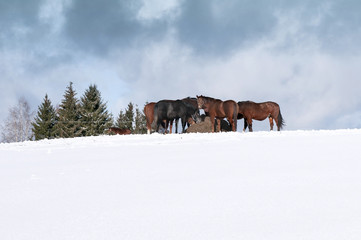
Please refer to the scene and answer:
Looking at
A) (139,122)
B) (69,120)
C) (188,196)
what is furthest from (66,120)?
(188,196)

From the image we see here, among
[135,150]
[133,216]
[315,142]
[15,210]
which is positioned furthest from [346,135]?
[15,210]

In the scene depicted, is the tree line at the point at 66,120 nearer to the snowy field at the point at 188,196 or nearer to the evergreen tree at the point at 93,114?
the evergreen tree at the point at 93,114

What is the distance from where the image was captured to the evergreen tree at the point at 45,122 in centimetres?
4031

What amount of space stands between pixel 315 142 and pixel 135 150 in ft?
19.0

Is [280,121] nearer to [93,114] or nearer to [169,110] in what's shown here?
[169,110]

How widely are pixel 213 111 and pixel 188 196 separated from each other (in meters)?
13.5

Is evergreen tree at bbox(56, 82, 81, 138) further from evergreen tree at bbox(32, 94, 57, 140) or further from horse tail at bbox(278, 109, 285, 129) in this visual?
horse tail at bbox(278, 109, 285, 129)

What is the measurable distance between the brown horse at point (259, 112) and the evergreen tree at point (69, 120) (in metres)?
21.3

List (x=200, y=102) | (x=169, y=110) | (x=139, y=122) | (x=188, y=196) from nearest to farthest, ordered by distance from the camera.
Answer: (x=188, y=196), (x=169, y=110), (x=200, y=102), (x=139, y=122)

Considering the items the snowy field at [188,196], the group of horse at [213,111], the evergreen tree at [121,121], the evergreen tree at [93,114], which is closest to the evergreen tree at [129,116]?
the evergreen tree at [121,121]

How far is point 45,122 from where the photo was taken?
4091 cm

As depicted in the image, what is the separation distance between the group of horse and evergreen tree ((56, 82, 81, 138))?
1912cm

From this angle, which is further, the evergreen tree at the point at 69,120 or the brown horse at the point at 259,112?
the evergreen tree at the point at 69,120

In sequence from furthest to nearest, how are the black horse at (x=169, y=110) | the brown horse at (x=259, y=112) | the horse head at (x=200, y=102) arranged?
1. the brown horse at (x=259, y=112)
2. the horse head at (x=200, y=102)
3. the black horse at (x=169, y=110)
